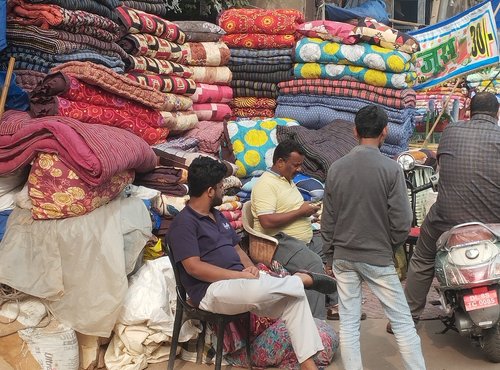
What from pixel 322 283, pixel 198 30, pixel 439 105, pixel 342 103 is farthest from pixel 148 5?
pixel 439 105

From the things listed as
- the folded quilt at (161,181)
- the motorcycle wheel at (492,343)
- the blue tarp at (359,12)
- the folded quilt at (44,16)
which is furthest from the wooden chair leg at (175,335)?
the blue tarp at (359,12)

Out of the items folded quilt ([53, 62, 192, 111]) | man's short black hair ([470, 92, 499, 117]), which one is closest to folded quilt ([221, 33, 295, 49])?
folded quilt ([53, 62, 192, 111])

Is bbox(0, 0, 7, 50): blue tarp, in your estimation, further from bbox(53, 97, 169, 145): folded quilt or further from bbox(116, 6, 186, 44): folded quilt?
bbox(116, 6, 186, 44): folded quilt

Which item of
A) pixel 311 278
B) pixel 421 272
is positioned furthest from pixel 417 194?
pixel 311 278

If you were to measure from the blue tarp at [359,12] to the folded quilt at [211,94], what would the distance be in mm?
2776

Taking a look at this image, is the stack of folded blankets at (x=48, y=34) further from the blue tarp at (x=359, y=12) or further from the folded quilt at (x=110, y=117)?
the blue tarp at (x=359, y=12)

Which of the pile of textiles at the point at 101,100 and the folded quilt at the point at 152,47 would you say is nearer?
the pile of textiles at the point at 101,100

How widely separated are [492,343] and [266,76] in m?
4.21

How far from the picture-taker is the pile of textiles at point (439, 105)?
10852 millimetres

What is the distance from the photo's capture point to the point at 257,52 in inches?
299

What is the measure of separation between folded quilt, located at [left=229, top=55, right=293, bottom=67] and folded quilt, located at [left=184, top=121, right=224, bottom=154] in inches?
49.8

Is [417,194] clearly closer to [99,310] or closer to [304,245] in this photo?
[304,245]

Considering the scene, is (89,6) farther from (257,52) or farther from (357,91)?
(357,91)

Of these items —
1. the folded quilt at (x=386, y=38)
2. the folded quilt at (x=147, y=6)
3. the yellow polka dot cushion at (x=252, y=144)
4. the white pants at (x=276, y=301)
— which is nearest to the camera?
the white pants at (x=276, y=301)
